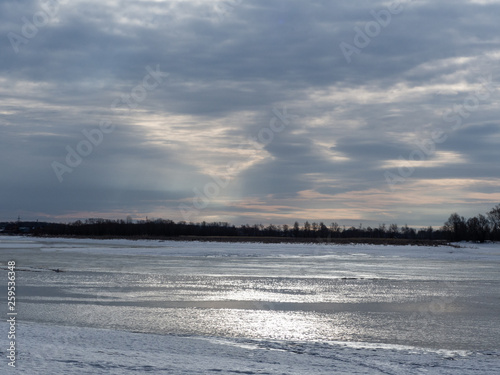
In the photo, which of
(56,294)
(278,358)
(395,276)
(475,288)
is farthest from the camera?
(395,276)

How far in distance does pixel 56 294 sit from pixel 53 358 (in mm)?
8279

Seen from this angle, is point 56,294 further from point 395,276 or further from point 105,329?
point 395,276

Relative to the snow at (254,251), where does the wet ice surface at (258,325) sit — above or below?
above

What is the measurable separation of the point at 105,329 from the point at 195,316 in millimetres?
2423

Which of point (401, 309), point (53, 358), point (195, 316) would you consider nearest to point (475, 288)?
point (401, 309)

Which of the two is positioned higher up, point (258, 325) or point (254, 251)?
point (258, 325)

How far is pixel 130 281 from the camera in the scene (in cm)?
1959

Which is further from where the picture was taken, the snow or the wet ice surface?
the snow

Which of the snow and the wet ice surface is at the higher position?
the wet ice surface

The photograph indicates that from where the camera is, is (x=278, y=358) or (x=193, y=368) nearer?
(x=193, y=368)

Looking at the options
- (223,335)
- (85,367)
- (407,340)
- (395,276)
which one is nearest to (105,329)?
(223,335)

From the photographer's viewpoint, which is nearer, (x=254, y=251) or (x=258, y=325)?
(x=258, y=325)

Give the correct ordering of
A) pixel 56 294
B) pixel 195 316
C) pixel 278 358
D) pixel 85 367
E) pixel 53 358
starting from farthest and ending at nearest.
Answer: pixel 56 294
pixel 195 316
pixel 278 358
pixel 53 358
pixel 85 367

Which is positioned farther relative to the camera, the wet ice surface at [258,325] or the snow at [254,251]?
the snow at [254,251]
